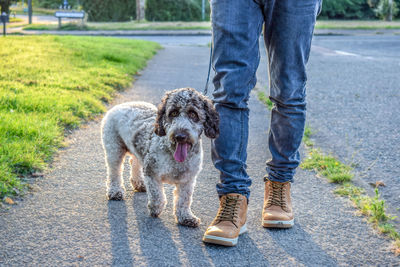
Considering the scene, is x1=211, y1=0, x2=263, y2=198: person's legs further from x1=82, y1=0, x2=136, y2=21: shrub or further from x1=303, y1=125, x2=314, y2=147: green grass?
x1=82, y1=0, x2=136, y2=21: shrub

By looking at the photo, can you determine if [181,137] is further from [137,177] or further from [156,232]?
[137,177]

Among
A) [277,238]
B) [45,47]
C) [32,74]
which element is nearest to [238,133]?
[277,238]

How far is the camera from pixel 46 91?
7543 millimetres

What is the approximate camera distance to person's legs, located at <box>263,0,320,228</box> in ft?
10.5

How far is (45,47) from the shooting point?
514 inches

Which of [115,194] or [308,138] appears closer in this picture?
[115,194]

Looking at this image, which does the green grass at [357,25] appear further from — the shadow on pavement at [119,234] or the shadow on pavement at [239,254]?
the shadow on pavement at [239,254]

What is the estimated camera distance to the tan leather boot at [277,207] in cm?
334

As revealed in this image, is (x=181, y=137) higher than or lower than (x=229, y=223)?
higher

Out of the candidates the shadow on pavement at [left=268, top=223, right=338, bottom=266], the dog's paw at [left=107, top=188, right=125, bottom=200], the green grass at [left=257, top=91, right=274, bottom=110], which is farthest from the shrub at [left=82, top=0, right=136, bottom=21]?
the shadow on pavement at [left=268, top=223, right=338, bottom=266]

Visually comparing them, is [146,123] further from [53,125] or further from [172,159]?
[53,125]

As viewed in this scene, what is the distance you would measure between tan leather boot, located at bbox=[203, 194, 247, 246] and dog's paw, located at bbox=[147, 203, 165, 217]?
0.47m

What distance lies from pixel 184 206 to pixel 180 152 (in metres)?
0.46

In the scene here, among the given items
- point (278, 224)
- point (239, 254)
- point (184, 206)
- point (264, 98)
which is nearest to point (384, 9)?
point (264, 98)
